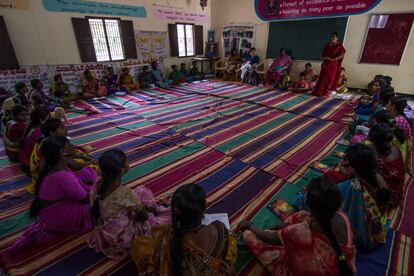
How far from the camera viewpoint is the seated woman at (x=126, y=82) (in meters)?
5.95

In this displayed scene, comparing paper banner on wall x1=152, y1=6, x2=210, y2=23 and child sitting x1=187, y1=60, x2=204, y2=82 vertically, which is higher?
paper banner on wall x1=152, y1=6, x2=210, y2=23

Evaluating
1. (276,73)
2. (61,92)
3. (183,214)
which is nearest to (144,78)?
(61,92)

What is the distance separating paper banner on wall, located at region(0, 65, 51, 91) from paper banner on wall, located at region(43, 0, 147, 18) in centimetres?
129

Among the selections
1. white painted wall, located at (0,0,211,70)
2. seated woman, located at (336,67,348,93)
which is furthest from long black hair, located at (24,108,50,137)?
seated woman, located at (336,67,348,93)

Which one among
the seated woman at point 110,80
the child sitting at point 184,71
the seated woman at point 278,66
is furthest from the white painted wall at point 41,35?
the seated woman at point 278,66

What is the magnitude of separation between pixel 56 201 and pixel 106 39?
18.2 feet

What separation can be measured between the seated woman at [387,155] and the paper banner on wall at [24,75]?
19.8 feet

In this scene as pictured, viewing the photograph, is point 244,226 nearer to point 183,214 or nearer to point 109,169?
point 183,214

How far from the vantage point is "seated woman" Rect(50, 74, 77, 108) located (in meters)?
4.63

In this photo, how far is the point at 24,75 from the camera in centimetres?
472

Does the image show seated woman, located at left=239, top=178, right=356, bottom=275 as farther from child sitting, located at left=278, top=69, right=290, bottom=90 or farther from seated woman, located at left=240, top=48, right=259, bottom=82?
seated woman, located at left=240, top=48, right=259, bottom=82

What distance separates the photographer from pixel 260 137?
3135 millimetres

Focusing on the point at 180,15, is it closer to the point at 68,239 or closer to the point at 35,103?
the point at 35,103

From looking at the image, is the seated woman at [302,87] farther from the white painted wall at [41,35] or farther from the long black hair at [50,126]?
the long black hair at [50,126]
